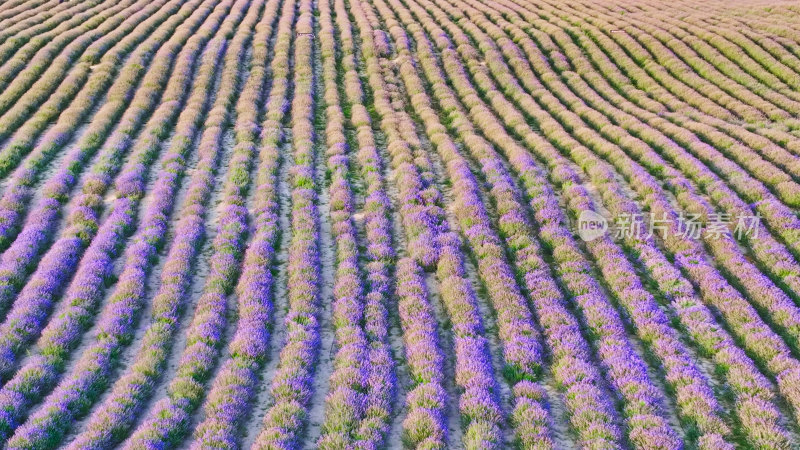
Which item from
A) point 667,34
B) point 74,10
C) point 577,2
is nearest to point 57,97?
point 74,10

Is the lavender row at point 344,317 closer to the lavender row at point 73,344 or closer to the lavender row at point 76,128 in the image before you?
the lavender row at point 73,344

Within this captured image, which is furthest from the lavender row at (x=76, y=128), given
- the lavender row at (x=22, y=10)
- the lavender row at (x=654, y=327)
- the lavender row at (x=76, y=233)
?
the lavender row at (x=654, y=327)

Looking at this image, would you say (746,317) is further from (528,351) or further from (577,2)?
(577,2)

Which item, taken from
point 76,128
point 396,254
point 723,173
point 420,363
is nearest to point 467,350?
point 420,363

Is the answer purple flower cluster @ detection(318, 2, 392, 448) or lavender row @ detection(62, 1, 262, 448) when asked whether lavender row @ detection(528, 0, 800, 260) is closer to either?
purple flower cluster @ detection(318, 2, 392, 448)

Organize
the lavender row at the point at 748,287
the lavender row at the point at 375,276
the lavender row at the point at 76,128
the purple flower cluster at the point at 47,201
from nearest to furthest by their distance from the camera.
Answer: the lavender row at the point at 375,276, the lavender row at the point at 748,287, the purple flower cluster at the point at 47,201, the lavender row at the point at 76,128

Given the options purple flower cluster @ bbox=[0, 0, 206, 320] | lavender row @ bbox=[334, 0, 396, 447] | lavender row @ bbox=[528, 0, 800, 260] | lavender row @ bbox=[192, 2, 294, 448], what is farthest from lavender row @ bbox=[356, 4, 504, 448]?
purple flower cluster @ bbox=[0, 0, 206, 320]

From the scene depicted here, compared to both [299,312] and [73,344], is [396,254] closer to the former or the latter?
[299,312]
